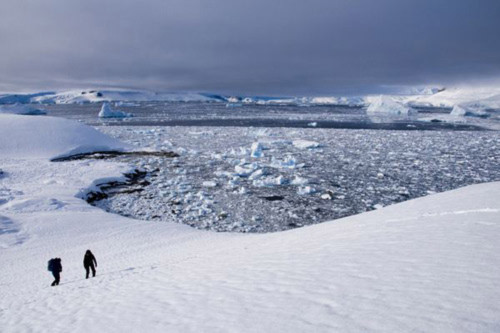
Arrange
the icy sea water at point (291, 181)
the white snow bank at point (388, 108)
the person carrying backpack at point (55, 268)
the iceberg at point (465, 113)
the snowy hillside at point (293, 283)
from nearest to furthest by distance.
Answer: the snowy hillside at point (293, 283) < the person carrying backpack at point (55, 268) < the icy sea water at point (291, 181) < the iceberg at point (465, 113) < the white snow bank at point (388, 108)

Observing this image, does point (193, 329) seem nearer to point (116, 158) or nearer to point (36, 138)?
point (116, 158)

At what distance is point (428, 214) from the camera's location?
26.9ft

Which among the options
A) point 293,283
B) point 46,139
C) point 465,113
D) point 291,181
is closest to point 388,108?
point 465,113

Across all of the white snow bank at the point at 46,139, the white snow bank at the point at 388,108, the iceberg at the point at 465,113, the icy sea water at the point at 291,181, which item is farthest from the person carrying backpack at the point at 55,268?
the iceberg at the point at 465,113

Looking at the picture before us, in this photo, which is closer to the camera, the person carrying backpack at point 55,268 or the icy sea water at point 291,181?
the person carrying backpack at point 55,268

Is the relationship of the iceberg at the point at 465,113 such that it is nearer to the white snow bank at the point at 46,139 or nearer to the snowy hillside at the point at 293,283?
the white snow bank at the point at 46,139

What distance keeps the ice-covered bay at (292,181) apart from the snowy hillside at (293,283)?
11.5 feet

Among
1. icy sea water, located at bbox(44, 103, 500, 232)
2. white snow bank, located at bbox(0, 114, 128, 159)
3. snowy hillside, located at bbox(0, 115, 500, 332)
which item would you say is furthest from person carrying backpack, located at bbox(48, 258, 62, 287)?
white snow bank, located at bbox(0, 114, 128, 159)

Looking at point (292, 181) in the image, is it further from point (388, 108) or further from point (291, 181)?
point (388, 108)

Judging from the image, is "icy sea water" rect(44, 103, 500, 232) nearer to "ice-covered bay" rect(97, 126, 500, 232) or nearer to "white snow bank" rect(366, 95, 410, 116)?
"ice-covered bay" rect(97, 126, 500, 232)

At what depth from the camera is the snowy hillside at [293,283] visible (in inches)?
122

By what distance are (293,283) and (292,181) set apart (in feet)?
48.4

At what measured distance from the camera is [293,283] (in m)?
4.25

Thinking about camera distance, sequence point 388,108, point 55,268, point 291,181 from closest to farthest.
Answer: point 55,268, point 291,181, point 388,108
